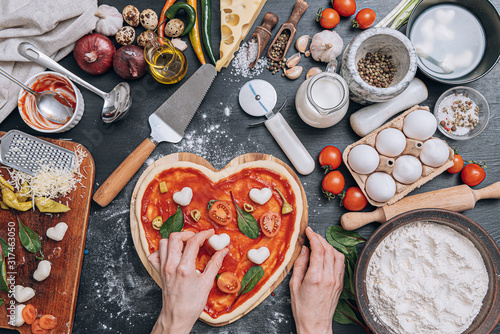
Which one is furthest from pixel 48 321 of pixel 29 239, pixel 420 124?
pixel 420 124

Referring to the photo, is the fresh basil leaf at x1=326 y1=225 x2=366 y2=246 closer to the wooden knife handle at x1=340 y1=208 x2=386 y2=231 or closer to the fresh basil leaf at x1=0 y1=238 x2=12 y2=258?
the wooden knife handle at x1=340 y1=208 x2=386 y2=231

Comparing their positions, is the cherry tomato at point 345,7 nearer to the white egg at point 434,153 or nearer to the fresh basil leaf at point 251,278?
the white egg at point 434,153

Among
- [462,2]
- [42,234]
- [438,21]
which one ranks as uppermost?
[462,2]

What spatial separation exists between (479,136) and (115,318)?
2583 mm

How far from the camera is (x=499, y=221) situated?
2062 mm

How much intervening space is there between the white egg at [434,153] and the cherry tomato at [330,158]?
1.57ft

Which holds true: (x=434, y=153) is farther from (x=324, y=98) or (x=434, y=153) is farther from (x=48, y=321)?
(x=48, y=321)

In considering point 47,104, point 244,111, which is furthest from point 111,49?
point 244,111

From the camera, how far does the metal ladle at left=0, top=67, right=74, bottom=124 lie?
1.96 meters

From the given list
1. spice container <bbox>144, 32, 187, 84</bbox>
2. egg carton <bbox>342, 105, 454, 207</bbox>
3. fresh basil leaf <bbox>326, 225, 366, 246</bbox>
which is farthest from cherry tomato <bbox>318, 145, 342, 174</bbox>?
spice container <bbox>144, 32, 187, 84</bbox>

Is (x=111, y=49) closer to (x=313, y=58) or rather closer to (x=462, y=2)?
(x=313, y=58)

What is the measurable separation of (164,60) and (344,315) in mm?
1910

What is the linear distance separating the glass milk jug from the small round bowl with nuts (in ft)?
2.18

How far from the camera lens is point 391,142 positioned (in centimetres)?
185
